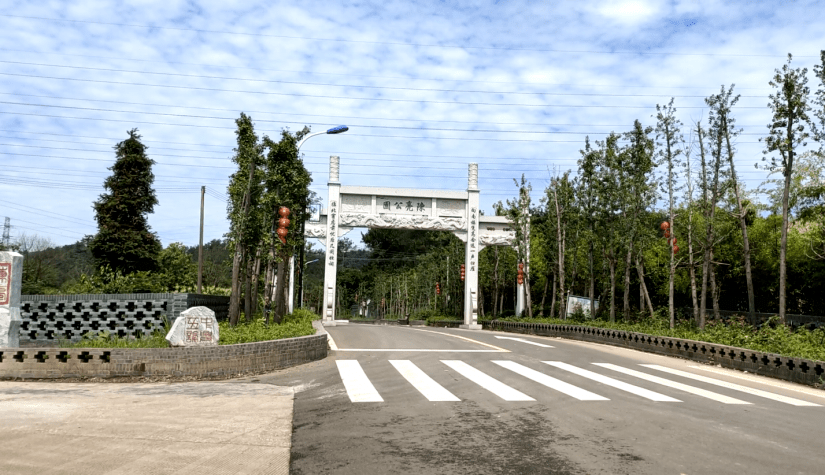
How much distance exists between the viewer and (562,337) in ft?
87.0

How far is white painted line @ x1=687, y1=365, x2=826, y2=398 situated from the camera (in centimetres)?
1029

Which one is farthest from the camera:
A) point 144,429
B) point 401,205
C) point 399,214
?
point 401,205

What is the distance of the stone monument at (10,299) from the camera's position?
11738 mm

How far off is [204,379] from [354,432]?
5.36 m

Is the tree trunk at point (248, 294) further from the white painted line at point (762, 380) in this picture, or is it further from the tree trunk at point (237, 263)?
the white painted line at point (762, 380)

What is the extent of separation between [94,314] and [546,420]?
12300mm

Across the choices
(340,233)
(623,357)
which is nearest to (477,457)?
(623,357)

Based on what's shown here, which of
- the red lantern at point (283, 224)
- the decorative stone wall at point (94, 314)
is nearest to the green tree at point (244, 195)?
the red lantern at point (283, 224)

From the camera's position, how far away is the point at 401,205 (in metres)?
39.1

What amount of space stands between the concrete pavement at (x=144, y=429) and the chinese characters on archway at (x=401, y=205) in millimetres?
29376

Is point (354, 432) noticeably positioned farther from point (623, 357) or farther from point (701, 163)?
point (701, 163)

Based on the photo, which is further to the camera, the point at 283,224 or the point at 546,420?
the point at 283,224

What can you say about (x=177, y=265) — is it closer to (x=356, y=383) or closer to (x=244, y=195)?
(x=244, y=195)

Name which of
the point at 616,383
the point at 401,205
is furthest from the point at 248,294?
the point at 401,205
